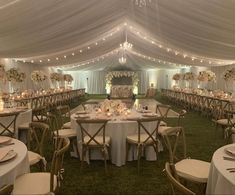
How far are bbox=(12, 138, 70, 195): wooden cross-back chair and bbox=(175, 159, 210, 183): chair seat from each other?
1.35 meters

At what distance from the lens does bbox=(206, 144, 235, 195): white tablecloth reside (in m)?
2.30

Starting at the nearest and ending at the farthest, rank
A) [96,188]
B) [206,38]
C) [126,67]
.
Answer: [96,188]
[206,38]
[126,67]

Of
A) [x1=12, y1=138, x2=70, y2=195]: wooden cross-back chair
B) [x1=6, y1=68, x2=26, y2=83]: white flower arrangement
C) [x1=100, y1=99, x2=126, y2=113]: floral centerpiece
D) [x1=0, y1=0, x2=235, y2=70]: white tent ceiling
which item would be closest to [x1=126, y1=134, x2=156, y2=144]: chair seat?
[x1=100, y1=99, x2=126, y2=113]: floral centerpiece

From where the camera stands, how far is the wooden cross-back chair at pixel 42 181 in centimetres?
283

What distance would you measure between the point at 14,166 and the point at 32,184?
1.48 feet

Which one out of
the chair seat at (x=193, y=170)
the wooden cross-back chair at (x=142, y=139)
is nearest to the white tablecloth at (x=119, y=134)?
the wooden cross-back chair at (x=142, y=139)

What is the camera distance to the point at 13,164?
266 cm

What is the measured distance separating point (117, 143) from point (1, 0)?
10.1ft

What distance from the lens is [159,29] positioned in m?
9.28

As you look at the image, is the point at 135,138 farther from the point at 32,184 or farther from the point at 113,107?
the point at 32,184

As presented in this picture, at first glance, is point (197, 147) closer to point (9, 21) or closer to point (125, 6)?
point (125, 6)

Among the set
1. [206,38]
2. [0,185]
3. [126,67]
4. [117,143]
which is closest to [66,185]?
[117,143]

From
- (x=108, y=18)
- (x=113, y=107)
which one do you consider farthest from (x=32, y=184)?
(x=108, y=18)

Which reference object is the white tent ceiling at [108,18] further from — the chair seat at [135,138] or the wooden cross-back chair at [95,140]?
the chair seat at [135,138]
